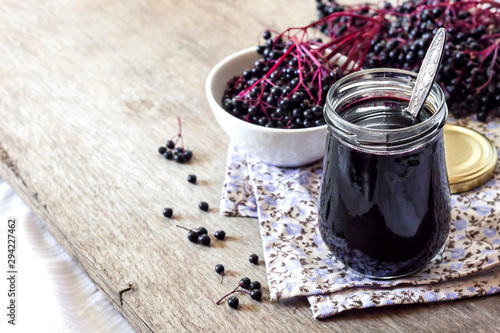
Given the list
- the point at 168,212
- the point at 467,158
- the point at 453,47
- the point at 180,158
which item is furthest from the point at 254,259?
the point at 453,47

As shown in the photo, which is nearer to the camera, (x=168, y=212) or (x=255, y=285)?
(x=255, y=285)

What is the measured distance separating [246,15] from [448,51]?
0.51 meters

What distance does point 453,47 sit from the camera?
41.9 inches

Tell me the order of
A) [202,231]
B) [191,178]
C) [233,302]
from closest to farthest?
[233,302]
[202,231]
[191,178]

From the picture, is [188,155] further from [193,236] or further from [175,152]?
[193,236]

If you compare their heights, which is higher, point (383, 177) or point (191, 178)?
point (383, 177)

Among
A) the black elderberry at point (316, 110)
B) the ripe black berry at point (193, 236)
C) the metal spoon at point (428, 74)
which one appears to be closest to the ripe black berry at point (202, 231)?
the ripe black berry at point (193, 236)

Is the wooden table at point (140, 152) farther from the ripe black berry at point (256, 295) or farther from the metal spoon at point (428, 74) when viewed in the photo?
the metal spoon at point (428, 74)

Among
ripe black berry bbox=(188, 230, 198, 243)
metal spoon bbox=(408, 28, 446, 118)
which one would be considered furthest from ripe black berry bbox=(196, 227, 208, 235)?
metal spoon bbox=(408, 28, 446, 118)

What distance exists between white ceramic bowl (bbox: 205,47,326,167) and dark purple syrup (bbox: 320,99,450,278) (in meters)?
0.16

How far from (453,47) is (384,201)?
49 centimetres

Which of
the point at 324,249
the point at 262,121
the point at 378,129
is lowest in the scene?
the point at 324,249

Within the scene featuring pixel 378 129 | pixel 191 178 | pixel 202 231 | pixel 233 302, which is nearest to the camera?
pixel 378 129

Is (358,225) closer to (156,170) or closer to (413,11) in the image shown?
(156,170)
